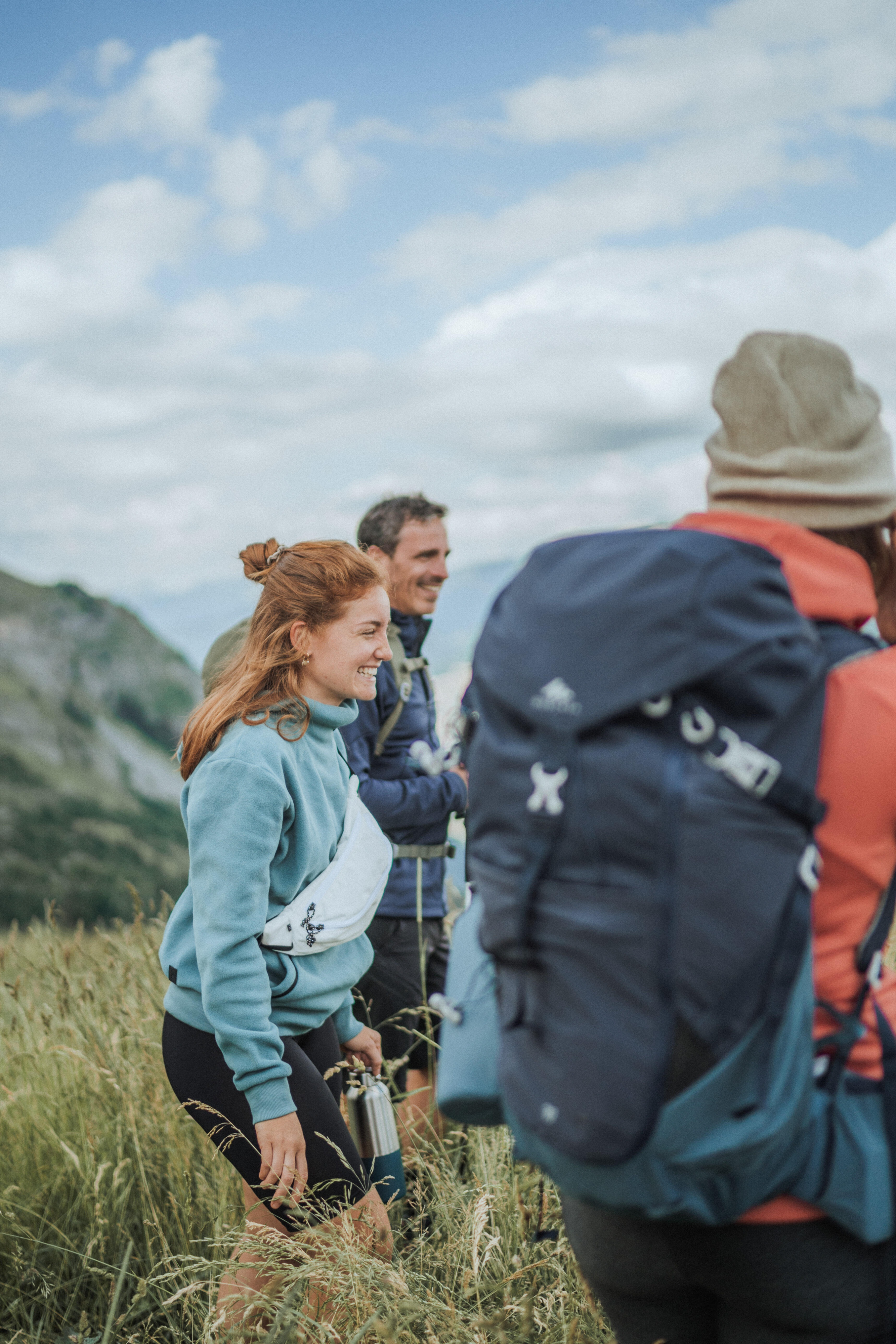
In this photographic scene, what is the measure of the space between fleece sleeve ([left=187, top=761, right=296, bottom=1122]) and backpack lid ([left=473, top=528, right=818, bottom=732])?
1.17 m

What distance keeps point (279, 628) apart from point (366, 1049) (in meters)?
1.18

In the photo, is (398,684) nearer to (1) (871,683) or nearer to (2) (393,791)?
(2) (393,791)

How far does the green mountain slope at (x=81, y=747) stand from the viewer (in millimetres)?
41844

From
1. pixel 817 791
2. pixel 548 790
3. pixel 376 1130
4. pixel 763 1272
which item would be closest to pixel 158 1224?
pixel 376 1130

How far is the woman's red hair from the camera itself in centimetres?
253

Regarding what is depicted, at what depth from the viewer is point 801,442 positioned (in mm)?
1431

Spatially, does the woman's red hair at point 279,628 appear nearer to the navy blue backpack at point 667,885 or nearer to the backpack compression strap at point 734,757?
the navy blue backpack at point 667,885

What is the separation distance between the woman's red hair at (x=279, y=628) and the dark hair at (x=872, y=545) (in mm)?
1443

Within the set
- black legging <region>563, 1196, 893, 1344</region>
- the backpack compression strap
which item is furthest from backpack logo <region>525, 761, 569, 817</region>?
black legging <region>563, 1196, 893, 1344</region>

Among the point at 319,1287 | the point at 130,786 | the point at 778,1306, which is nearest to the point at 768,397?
the point at 778,1306

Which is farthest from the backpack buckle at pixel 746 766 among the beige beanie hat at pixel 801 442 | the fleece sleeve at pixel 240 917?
the fleece sleeve at pixel 240 917

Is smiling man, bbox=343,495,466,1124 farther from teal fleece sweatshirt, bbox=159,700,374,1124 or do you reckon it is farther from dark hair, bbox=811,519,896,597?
dark hair, bbox=811,519,896,597

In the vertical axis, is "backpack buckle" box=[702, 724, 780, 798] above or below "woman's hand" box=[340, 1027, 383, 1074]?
above

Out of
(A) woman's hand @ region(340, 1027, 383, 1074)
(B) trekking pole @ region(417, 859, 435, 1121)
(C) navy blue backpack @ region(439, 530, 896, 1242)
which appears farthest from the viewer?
(B) trekking pole @ region(417, 859, 435, 1121)
